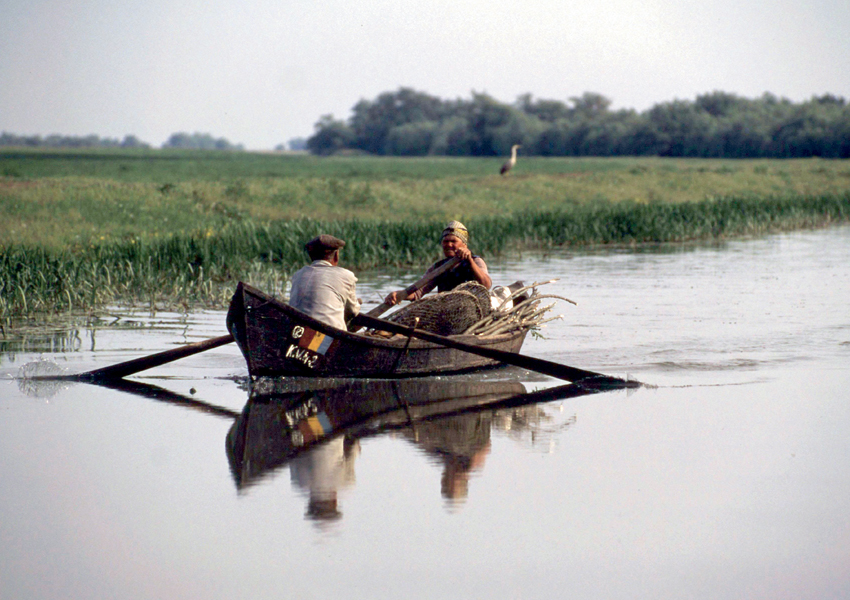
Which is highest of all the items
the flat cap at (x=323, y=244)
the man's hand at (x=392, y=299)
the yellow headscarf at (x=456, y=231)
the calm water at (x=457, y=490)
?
the yellow headscarf at (x=456, y=231)

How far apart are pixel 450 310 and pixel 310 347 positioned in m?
1.86

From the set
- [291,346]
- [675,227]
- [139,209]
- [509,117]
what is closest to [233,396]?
[291,346]

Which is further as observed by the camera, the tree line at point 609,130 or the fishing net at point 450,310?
the tree line at point 609,130

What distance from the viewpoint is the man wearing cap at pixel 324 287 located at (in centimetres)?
1017

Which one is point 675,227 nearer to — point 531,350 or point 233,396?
point 531,350

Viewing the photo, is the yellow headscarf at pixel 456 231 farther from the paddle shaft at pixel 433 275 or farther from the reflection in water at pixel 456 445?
the reflection in water at pixel 456 445

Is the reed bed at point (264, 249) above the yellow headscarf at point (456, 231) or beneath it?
beneath

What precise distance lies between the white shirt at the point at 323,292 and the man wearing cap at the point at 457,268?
114 centimetres

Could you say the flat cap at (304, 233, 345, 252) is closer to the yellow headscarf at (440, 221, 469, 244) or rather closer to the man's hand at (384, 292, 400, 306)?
the man's hand at (384, 292, 400, 306)

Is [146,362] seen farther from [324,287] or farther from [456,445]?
[456,445]

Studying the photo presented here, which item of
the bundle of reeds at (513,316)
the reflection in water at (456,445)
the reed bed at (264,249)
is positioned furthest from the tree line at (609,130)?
the reflection in water at (456,445)

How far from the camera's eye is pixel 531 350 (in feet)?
44.0

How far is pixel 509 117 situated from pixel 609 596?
117 m

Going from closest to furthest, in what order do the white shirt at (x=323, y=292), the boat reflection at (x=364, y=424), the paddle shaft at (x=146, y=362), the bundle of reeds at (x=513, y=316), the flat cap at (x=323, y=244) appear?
the boat reflection at (x=364, y=424) → the white shirt at (x=323, y=292) → the flat cap at (x=323, y=244) → the paddle shaft at (x=146, y=362) → the bundle of reeds at (x=513, y=316)
